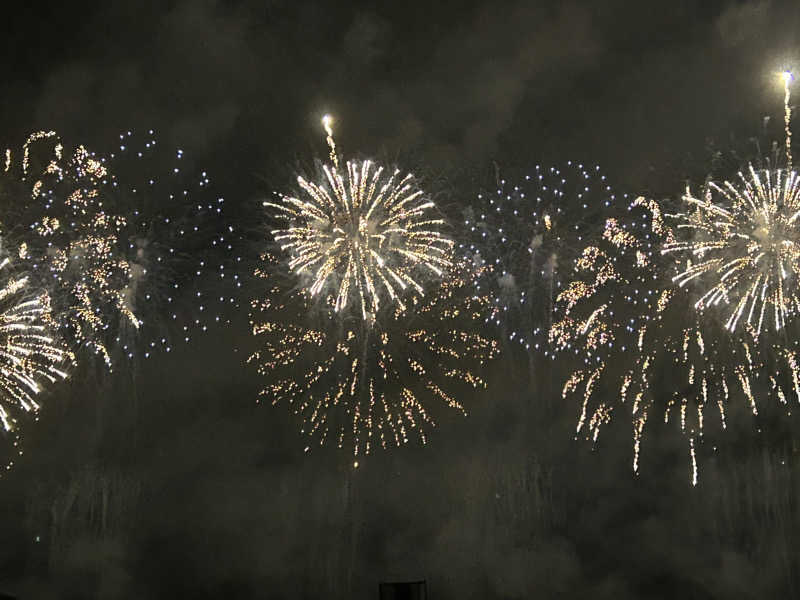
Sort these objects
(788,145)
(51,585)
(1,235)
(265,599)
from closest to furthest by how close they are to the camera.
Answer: (788,145) < (1,235) < (51,585) < (265,599)

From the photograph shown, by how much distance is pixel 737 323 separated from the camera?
21.1 meters

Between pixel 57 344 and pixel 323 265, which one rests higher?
pixel 323 265

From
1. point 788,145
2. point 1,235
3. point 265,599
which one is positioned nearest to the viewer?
point 788,145

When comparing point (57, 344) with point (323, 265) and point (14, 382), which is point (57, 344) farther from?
point (323, 265)

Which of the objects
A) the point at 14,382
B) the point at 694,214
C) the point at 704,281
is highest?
the point at 694,214

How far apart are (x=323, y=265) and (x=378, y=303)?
2.07 metres

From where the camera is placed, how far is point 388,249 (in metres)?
20.8

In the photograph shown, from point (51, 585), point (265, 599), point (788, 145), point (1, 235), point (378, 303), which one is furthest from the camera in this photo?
point (265, 599)

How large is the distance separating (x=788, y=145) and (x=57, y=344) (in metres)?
18.4

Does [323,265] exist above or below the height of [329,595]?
above

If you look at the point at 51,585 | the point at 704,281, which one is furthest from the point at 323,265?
the point at 51,585

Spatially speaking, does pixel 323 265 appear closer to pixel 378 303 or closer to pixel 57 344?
pixel 378 303

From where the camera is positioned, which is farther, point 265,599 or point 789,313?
point 265,599

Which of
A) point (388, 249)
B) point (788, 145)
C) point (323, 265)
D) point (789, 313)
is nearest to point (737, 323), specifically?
point (789, 313)
